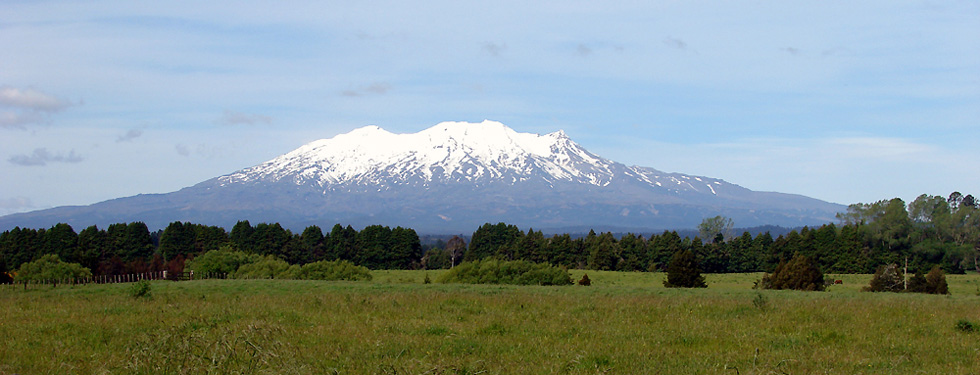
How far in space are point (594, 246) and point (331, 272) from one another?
190ft

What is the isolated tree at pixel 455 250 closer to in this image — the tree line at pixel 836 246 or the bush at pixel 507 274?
the tree line at pixel 836 246

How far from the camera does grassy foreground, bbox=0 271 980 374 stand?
11.1m

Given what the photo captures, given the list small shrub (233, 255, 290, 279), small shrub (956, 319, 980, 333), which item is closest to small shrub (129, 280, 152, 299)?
small shrub (956, 319, 980, 333)

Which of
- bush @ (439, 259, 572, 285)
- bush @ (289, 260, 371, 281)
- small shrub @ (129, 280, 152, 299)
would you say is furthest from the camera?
bush @ (289, 260, 371, 281)

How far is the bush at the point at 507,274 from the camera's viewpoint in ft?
186

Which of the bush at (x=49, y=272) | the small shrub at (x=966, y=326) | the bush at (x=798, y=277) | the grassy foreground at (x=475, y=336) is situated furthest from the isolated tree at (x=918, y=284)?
the bush at (x=49, y=272)

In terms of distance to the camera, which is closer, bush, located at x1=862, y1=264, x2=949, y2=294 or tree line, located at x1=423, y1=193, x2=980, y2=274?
bush, located at x1=862, y1=264, x2=949, y2=294

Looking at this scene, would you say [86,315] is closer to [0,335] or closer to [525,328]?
[0,335]

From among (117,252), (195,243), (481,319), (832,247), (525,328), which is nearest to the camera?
(525,328)

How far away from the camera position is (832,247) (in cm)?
10344

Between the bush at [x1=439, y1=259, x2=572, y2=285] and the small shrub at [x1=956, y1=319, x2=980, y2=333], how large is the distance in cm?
3930

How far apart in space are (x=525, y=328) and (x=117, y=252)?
11227 centimetres

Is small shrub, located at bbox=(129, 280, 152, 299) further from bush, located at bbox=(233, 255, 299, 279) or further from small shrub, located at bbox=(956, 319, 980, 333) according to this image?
bush, located at bbox=(233, 255, 299, 279)

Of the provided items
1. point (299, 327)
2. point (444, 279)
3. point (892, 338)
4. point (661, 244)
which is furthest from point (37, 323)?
point (661, 244)
